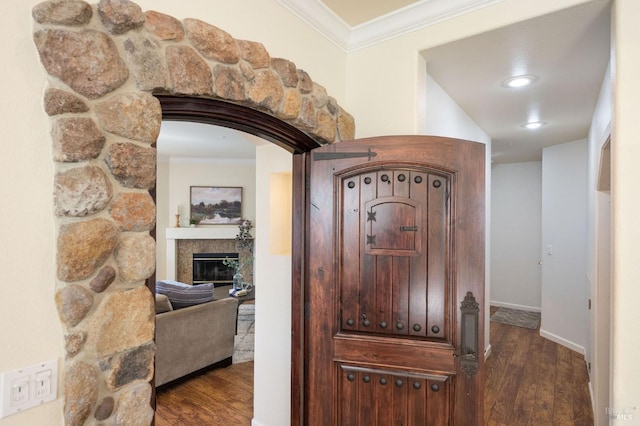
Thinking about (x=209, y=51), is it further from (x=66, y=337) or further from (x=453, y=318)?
(x=453, y=318)

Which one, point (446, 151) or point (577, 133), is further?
point (577, 133)

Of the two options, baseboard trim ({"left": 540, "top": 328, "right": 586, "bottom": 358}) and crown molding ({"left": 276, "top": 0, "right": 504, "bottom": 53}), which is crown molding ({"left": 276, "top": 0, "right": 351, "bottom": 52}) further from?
baseboard trim ({"left": 540, "top": 328, "right": 586, "bottom": 358})

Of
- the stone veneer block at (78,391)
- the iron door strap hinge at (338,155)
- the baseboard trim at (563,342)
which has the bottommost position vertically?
the baseboard trim at (563,342)

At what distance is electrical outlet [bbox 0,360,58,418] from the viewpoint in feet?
3.19

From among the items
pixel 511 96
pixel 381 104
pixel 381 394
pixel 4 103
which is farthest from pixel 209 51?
pixel 511 96

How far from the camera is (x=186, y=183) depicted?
24.2 ft

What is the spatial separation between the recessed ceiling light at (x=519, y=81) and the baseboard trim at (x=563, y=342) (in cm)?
347

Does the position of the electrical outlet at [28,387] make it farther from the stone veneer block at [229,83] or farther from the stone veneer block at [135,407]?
the stone veneer block at [229,83]

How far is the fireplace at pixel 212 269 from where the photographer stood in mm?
7324

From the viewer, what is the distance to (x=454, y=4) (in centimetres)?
188

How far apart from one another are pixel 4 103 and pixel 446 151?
5.49ft

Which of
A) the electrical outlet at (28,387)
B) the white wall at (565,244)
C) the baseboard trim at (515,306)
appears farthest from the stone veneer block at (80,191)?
the baseboard trim at (515,306)

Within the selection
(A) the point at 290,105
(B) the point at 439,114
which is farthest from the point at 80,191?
(B) the point at 439,114

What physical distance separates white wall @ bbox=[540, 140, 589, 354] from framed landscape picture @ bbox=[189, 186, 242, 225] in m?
5.61
